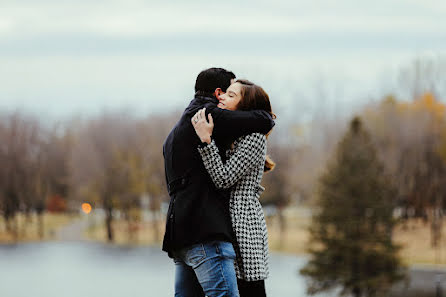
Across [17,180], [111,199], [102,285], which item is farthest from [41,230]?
[102,285]

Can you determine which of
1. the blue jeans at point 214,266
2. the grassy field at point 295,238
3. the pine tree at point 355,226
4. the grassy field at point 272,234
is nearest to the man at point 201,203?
the blue jeans at point 214,266

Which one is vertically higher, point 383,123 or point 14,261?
point 383,123

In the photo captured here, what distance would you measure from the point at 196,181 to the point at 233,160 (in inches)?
7.5

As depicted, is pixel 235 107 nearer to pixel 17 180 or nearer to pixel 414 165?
pixel 414 165

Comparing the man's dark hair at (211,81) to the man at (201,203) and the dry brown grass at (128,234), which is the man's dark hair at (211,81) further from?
the dry brown grass at (128,234)

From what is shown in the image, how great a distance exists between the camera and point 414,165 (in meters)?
42.8

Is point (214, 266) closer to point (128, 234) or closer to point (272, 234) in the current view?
point (272, 234)

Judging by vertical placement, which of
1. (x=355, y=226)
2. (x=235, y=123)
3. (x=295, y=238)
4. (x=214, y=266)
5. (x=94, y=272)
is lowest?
(x=295, y=238)

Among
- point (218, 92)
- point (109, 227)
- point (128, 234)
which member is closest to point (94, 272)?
point (109, 227)

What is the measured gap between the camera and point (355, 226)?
25344 mm

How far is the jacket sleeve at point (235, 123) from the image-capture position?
325 cm

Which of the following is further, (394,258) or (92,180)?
(92,180)

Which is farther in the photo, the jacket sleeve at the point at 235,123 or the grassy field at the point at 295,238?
the grassy field at the point at 295,238

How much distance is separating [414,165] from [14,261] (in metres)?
24.1
